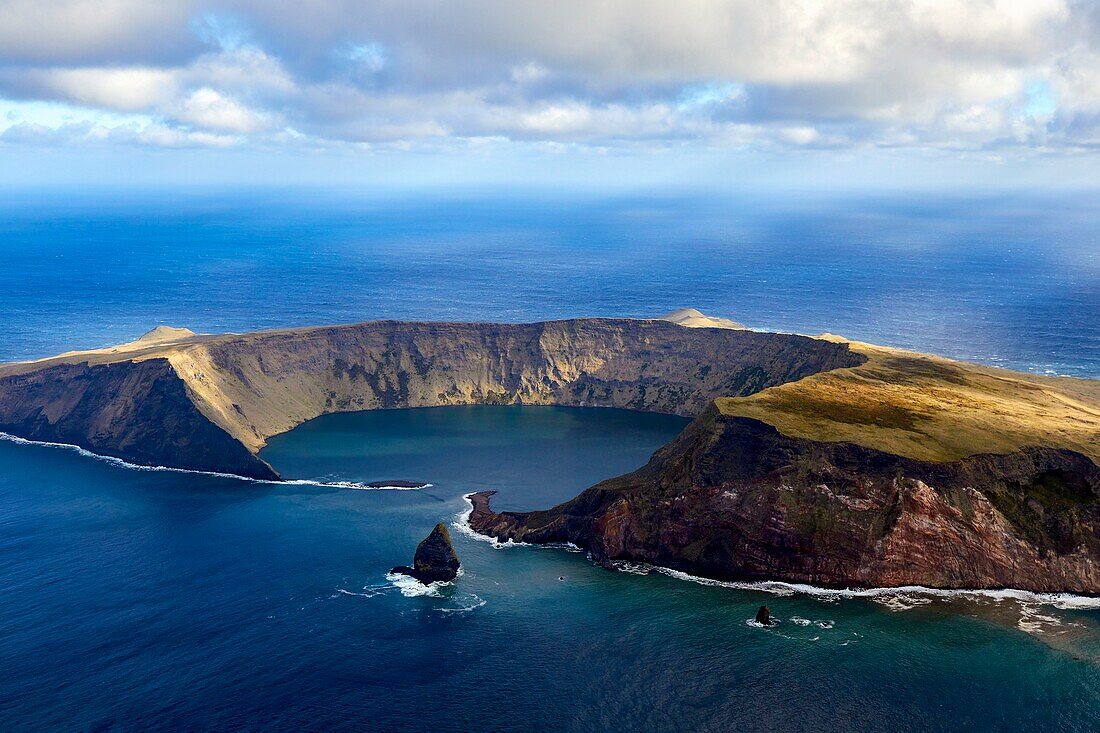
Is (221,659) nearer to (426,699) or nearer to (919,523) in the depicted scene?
(426,699)

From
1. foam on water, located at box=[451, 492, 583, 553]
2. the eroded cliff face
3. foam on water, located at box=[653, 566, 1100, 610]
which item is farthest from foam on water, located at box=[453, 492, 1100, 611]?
foam on water, located at box=[451, 492, 583, 553]

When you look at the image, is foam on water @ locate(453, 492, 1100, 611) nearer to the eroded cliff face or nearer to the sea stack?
the eroded cliff face

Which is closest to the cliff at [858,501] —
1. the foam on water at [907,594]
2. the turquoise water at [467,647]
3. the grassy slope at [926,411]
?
the grassy slope at [926,411]

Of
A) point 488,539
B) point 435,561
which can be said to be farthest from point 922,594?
point 435,561

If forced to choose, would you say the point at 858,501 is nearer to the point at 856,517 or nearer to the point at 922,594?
the point at 856,517

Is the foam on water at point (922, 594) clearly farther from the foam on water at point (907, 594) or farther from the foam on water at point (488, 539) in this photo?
the foam on water at point (488, 539)

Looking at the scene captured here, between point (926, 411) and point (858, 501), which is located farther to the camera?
point (926, 411)
